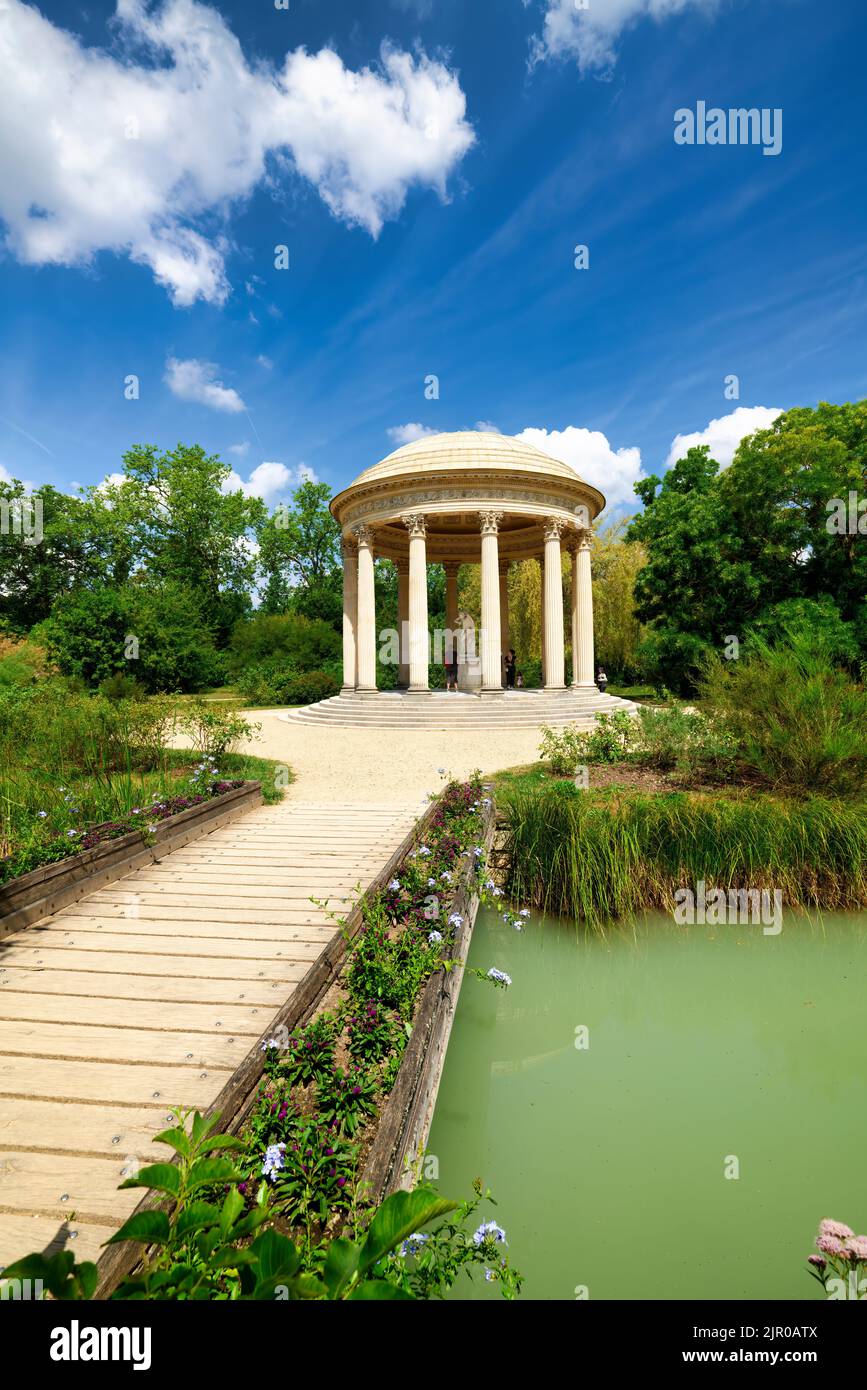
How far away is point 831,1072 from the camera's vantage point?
439 centimetres

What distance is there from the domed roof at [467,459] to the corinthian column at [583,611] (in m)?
3.24

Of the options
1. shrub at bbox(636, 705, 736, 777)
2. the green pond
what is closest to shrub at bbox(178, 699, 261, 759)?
the green pond

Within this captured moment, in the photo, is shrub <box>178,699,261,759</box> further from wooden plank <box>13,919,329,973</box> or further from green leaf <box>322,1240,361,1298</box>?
green leaf <box>322,1240,361,1298</box>

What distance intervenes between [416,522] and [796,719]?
17393 mm

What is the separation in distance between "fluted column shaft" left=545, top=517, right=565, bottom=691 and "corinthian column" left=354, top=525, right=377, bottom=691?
24.2ft

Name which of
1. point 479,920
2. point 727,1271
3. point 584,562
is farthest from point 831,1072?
point 584,562

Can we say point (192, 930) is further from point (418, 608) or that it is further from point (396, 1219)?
point (418, 608)

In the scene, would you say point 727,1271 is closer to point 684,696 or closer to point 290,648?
point 684,696

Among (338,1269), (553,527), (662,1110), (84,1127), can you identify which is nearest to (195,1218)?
(338,1269)

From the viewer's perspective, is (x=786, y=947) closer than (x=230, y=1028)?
No

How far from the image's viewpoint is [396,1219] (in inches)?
55.3

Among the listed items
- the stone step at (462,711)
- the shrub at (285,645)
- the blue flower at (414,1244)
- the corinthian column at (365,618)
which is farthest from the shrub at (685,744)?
the shrub at (285,645)
